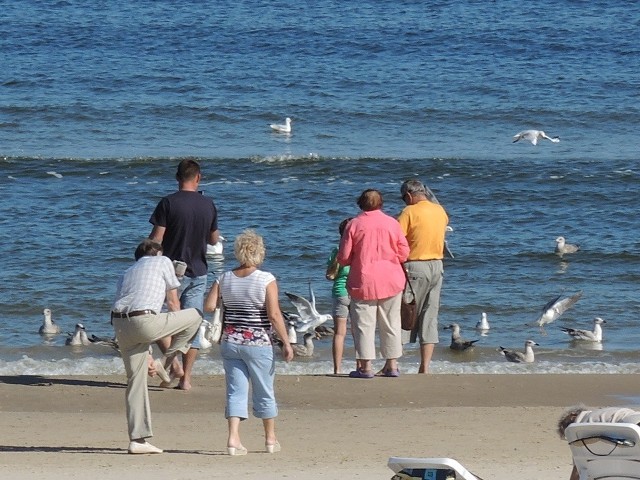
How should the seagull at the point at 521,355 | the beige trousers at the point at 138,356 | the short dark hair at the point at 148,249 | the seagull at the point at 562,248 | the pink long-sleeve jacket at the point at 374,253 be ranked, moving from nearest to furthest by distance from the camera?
the beige trousers at the point at 138,356, the short dark hair at the point at 148,249, the pink long-sleeve jacket at the point at 374,253, the seagull at the point at 521,355, the seagull at the point at 562,248

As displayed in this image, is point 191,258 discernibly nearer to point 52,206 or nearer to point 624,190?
point 52,206

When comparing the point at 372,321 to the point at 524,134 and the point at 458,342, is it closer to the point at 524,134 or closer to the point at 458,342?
the point at 458,342

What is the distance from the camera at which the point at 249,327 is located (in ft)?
23.5

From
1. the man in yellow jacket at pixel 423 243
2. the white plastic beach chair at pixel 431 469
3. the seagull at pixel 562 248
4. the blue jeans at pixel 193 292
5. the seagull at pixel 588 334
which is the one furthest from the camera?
the seagull at pixel 562 248

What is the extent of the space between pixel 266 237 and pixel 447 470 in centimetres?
1202

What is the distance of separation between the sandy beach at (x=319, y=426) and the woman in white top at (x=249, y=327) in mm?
375

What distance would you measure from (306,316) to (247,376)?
226 inches

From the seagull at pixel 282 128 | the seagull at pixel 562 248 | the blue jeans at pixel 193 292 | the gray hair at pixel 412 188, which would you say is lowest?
the seagull at pixel 562 248

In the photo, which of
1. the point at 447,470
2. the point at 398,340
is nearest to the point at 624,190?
the point at 398,340

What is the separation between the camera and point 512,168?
2248 cm

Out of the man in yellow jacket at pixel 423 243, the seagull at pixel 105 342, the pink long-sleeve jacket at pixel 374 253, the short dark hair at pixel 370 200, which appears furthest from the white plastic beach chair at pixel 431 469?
the seagull at pixel 105 342

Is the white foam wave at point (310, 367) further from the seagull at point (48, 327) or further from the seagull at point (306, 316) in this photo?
the seagull at point (306, 316)

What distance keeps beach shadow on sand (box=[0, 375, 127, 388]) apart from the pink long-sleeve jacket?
6.20 ft

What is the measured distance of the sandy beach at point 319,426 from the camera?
23.2ft
